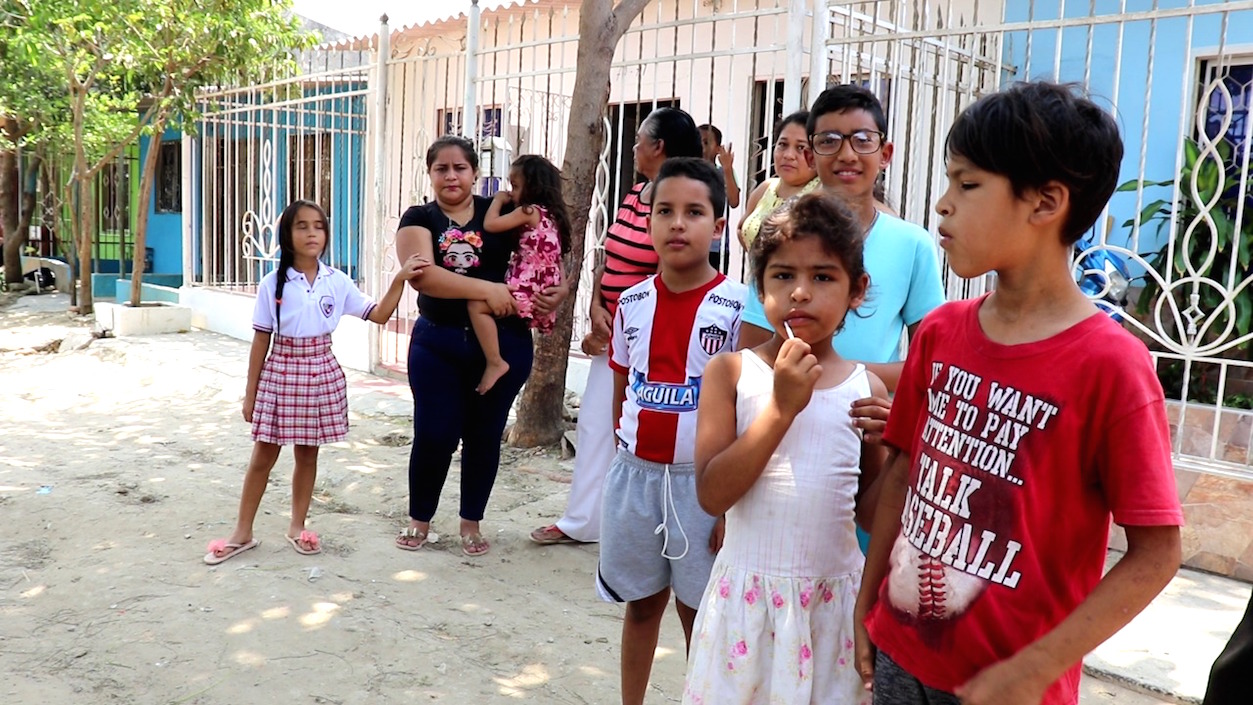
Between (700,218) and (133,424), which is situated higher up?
(700,218)

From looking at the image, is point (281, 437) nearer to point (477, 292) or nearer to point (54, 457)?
point (477, 292)

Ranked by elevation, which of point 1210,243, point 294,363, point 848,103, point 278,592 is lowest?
point 278,592

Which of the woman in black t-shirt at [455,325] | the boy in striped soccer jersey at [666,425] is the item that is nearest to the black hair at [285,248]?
the woman in black t-shirt at [455,325]

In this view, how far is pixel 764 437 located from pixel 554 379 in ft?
12.8

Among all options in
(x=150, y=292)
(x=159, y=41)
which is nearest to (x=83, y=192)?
(x=150, y=292)

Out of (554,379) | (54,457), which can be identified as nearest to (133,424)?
(54,457)

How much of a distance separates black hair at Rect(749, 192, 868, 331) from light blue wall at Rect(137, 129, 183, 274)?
1468 centimetres

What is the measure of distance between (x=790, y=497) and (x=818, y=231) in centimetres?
48

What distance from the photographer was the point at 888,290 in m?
2.23

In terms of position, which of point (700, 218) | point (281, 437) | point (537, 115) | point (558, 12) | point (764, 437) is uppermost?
point (558, 12)

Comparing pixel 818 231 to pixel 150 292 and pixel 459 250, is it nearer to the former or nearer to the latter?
pixel 459 250

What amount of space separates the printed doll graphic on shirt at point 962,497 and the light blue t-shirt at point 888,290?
69 cm

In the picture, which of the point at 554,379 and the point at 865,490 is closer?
the point at 865,490

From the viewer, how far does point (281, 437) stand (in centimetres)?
383
